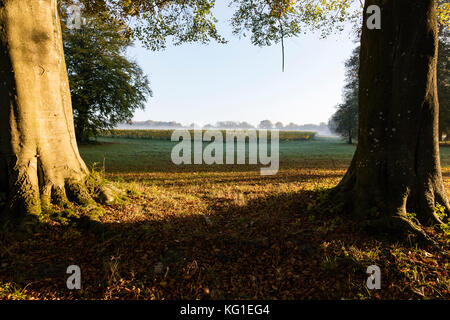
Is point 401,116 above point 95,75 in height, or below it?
below

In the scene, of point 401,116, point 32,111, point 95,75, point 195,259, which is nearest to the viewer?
point 195,259

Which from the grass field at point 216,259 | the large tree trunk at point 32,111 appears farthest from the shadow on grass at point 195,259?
the large tree trunk at point 32,111

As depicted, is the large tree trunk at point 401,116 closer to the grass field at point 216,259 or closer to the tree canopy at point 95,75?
the grass field at point 216,259

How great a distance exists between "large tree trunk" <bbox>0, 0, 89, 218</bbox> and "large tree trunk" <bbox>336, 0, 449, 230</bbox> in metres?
6.04

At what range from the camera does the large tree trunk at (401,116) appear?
4.13 meters

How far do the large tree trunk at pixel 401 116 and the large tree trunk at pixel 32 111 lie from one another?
238 inches

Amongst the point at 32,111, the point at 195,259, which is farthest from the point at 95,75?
the point at 195,259

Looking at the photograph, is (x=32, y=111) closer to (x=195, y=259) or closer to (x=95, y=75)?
(x=195, y=259)

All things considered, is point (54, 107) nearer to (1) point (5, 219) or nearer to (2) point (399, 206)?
(1) point (5, 219)

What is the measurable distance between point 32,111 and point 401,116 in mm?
7040

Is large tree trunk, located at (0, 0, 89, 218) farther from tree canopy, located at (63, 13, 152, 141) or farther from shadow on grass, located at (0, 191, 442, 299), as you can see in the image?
tree canopy, located at (63, 13, 152, 141)

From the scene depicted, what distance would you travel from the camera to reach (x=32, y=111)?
4.48 metres
